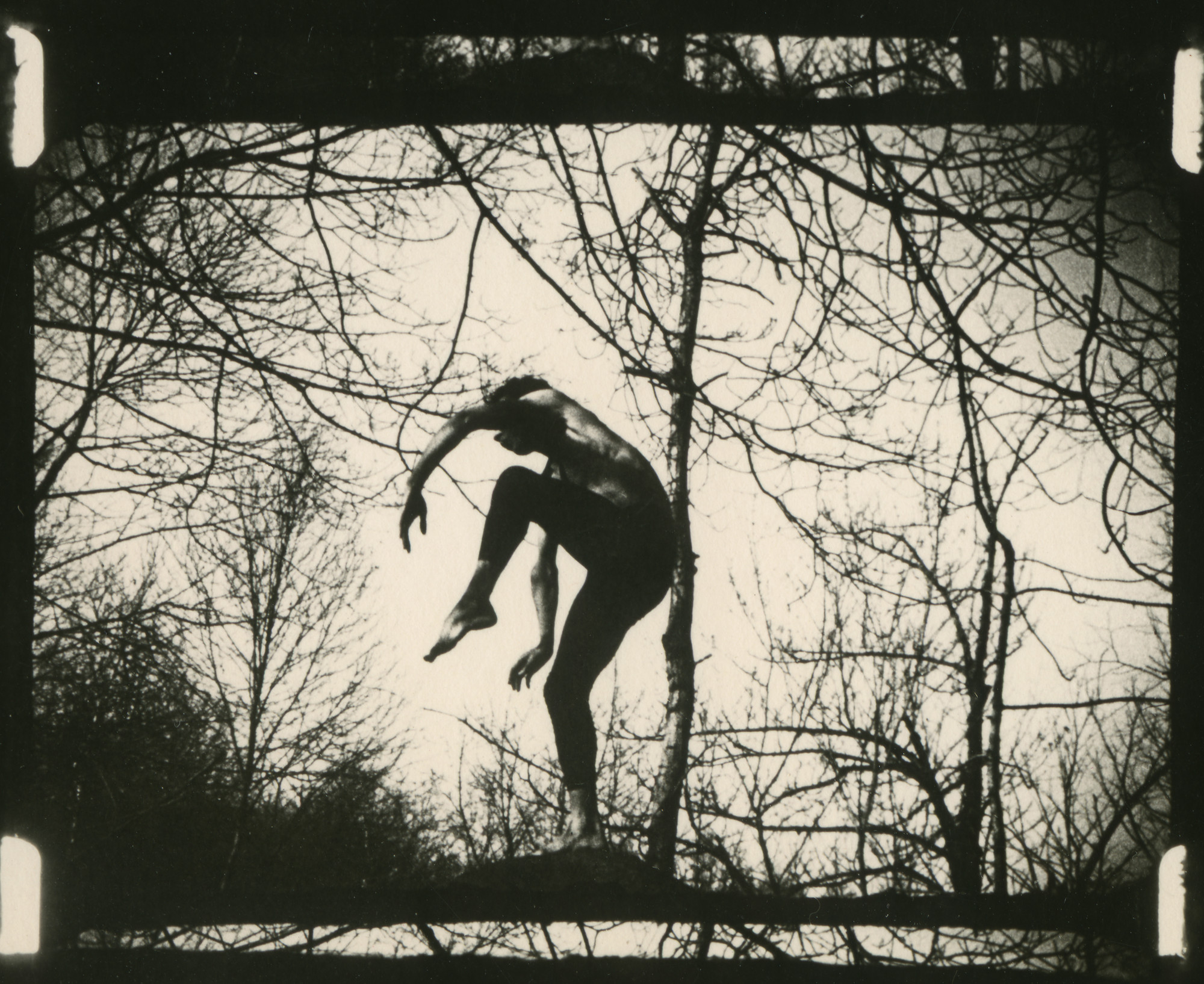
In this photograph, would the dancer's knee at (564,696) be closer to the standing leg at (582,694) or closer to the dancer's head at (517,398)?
the standing leg at (582,694)

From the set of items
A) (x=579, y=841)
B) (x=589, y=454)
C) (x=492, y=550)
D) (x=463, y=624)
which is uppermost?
(x=589, y=454)

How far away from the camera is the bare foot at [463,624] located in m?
1.74

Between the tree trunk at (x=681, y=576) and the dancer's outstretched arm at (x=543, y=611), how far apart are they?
0.61ft

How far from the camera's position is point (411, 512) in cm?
175

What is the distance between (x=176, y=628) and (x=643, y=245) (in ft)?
3.47

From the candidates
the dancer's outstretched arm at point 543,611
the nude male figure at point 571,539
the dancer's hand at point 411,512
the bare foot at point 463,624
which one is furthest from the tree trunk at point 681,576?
the dancer's hand at point 411,512

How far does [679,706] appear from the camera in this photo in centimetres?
180

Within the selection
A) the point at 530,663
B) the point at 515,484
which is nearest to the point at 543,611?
the point at 530,663

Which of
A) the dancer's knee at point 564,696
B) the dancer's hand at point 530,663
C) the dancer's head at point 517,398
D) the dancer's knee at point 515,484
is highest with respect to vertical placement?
the dancer's head at point 517,398

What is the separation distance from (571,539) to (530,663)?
21 centimetres

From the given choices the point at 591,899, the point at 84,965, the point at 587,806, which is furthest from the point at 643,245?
the point at 84,965

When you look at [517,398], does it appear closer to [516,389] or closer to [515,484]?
[516,389]

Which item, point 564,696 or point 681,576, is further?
point 681,576

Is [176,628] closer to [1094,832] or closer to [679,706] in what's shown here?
[679,706]
